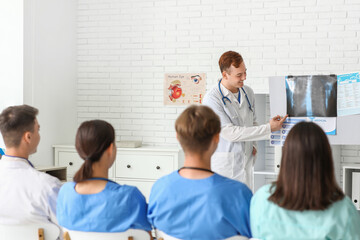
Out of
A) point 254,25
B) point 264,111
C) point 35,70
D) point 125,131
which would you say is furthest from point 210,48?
point 35,70

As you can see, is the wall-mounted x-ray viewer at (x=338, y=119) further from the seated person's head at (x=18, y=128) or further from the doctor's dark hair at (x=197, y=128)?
the seated person's head at (x=18, y=128)

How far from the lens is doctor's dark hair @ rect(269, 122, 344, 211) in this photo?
1726 mm

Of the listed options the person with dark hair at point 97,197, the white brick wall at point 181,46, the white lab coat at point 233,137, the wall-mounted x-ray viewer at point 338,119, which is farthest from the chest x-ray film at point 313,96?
the person with dark hair at point 97,197

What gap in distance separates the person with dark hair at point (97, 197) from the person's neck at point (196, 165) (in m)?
0.28

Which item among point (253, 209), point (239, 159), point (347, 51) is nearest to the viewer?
point (253, 209)

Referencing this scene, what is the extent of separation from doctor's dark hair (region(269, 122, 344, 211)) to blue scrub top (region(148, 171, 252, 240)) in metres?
0.20

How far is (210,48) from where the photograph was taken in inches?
203

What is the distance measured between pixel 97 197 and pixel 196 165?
460 millimetres

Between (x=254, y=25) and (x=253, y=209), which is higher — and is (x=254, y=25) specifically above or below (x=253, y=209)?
above

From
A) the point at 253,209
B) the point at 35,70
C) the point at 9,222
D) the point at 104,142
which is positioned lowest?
the point at 9,222

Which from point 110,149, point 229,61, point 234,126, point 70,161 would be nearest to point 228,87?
point 229,61

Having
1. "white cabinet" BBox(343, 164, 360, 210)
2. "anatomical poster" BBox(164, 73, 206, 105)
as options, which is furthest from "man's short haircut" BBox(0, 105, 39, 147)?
"white cabinet" BBox(343, 164, 360, 210)

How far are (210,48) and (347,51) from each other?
1400 mm

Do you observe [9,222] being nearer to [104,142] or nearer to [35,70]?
[104,142]
